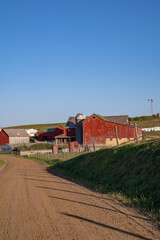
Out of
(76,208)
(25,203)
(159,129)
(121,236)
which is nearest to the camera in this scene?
(121,236)

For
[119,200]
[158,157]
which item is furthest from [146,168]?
[119,200]

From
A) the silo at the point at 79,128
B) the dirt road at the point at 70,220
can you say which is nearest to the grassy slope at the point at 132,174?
the dirt road at the point at 70,220

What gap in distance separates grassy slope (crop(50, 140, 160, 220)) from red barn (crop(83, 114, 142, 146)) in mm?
39895

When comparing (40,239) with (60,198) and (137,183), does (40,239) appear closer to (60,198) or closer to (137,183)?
(60,198)

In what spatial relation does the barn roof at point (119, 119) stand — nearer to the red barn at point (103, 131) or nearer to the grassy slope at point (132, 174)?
the red barn at point (103, 131)

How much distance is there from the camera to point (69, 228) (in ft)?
22.2

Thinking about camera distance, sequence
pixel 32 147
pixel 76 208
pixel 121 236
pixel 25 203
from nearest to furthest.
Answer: pixel 121 236, pixel 76 208, pixel 25 203, pixel 32 147

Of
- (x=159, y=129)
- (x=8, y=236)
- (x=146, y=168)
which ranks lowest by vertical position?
(x=8, y=236)

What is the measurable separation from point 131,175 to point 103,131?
160 feet

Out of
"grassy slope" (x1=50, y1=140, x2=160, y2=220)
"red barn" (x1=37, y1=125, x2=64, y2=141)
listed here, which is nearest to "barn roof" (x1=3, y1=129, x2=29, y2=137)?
"red barn" (x1=37, y1=125, x2=64, y2=141)

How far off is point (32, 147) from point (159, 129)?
1527 inches

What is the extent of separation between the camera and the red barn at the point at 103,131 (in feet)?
194

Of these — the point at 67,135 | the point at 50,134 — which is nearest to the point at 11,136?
the point at 50,134

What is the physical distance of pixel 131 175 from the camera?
Answer: 1289 cm
